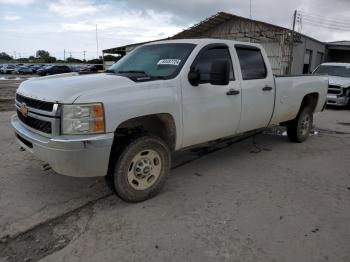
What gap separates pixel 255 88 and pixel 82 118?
2.96 metres

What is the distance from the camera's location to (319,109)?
24.8 ft

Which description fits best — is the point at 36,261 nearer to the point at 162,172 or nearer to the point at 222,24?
the point at 162,172

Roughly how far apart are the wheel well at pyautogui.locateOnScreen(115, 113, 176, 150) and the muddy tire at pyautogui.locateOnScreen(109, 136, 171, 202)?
166 millimetres

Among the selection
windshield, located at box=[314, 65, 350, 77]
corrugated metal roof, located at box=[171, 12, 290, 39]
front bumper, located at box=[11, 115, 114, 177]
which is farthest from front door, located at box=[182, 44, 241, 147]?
corrugated metal roof, located at box=[171, 12, 290, 39]

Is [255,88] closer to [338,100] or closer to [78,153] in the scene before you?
[78,153]

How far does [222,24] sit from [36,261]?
104 feet

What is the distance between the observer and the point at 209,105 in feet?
15.2

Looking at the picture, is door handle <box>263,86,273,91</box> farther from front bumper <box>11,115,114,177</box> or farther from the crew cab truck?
front bumper <box>11,115,114,177</box>

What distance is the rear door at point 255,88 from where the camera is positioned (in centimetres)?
531

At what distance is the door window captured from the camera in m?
4.39

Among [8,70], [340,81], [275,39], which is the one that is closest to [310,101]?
[340,81]

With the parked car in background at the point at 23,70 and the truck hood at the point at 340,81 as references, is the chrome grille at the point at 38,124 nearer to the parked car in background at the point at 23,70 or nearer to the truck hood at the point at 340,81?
the truck hood at the point at 340,81

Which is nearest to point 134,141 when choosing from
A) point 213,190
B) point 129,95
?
point 129,95

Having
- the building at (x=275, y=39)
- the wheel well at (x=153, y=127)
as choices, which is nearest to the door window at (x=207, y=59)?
the wheel well at (x=153, y=127)
